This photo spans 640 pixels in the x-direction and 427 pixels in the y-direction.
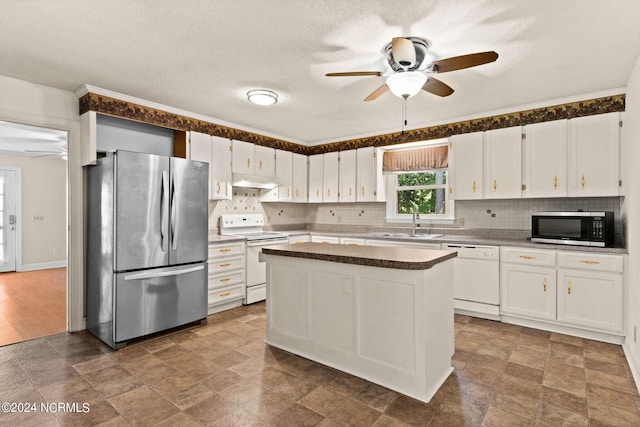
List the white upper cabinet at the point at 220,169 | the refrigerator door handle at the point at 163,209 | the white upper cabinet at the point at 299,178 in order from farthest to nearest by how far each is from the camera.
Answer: the white upper cabinet at the point at 299,178, the white upper cabinet at the point at 220,169, the refrigerator door handle at the point at 163,209

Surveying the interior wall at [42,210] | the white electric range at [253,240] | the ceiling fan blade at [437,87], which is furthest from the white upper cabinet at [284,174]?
the interior wall at [42,210]

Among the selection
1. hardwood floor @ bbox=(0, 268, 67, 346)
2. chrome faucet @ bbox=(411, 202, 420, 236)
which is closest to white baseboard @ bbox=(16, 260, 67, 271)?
hardwood floor @ bbox=(0, 268, 67, 346)

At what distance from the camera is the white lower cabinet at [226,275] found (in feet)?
13.5

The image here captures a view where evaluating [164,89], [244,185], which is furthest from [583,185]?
[164,89]

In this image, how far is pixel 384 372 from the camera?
241 centimetres

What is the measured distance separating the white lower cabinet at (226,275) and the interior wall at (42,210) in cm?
536

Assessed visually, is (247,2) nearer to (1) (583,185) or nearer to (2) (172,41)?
(2) (172,41)

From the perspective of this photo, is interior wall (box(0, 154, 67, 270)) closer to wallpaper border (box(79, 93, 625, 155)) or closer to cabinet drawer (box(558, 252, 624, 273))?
wallpaper border (box(79, 93, 625, 155))

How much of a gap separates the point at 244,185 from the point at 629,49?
4.22m

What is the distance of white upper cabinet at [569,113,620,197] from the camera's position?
11.2 ft

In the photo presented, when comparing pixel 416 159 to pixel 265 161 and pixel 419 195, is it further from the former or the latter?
pixel 265 161

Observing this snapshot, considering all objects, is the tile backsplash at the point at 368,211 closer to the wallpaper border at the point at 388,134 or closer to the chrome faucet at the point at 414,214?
the chrome faucet at the point at 414,214

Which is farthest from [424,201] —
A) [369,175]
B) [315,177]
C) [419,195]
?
[315,177]

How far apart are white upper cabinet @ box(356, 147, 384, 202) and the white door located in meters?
6.76
